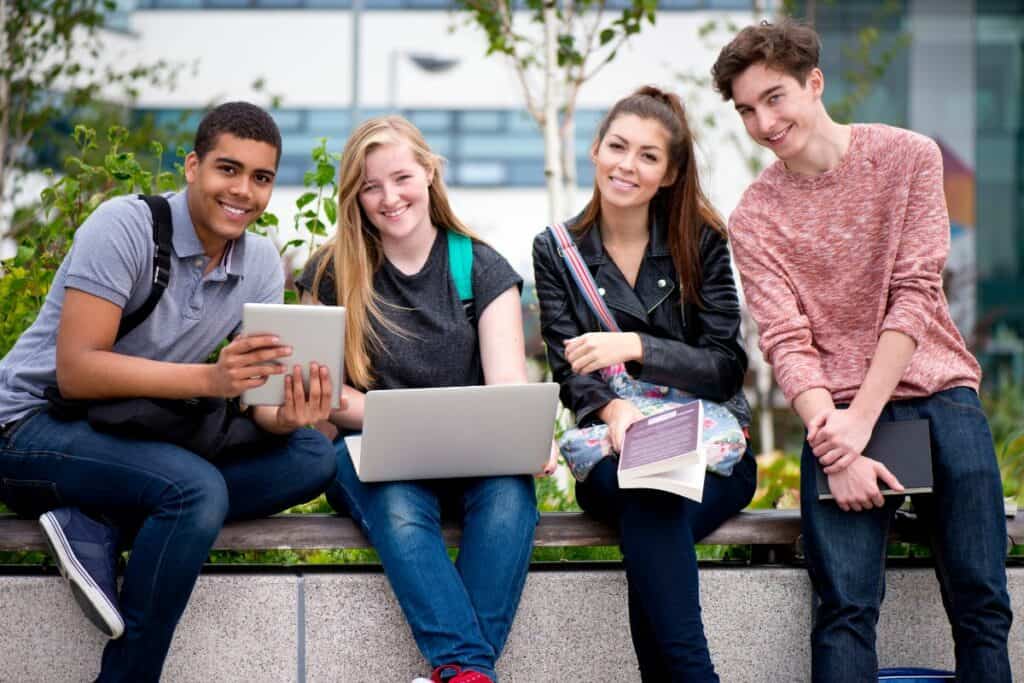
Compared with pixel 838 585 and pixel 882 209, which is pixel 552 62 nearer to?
pixel 882 209

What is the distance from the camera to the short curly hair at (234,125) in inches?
122

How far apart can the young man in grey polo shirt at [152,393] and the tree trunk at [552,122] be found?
91.8 inches

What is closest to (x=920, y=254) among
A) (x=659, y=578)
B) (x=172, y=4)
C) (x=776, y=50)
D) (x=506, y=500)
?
(x=776, y=50)

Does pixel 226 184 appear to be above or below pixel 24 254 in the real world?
above

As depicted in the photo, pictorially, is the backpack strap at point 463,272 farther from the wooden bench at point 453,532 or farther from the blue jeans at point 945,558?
the blue jeans at point 945,558

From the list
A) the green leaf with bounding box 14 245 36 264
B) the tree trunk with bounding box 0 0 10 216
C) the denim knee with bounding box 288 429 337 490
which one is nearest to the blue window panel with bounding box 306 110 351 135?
the tree trunk with bounding box 0 0 10 216

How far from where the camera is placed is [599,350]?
10.3 ft

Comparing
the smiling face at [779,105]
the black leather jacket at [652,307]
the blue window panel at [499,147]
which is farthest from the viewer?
the blue window panel at [499,147]

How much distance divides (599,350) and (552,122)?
256cm

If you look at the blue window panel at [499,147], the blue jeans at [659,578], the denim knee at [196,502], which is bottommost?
the blue jeans at [659,578]

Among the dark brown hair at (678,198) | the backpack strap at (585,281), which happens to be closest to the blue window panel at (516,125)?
the dark brown hair at (678,198)

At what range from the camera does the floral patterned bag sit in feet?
10.4

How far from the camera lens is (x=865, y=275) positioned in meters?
3.21

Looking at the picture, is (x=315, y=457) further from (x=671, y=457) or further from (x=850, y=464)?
(x=850, y=464)
